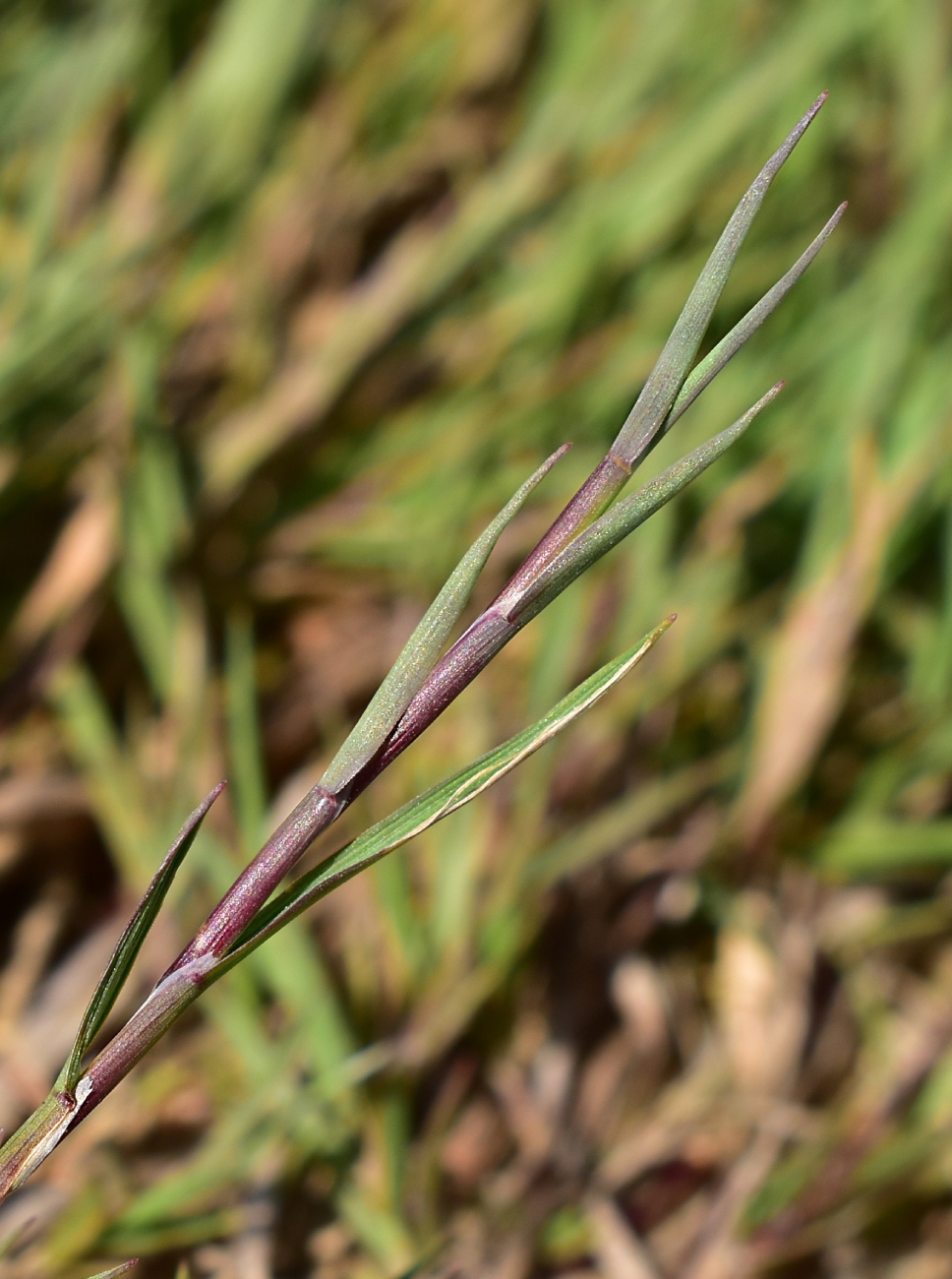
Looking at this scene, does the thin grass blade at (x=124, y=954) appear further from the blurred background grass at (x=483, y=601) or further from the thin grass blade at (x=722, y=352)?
the blurred background grass at (x=483, y=601)

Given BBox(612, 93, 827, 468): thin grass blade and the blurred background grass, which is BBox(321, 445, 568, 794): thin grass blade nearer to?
BBox(612, 93, 827, 468): thin grass blade

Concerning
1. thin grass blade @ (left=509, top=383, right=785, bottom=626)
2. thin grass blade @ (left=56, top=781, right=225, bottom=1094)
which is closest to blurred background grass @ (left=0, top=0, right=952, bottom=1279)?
A: thin grass blade @ (left=56, top=781, right=225, bottom=1094)

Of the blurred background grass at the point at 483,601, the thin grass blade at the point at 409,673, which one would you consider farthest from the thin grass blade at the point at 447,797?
the blurred background grass at the point at 483,601

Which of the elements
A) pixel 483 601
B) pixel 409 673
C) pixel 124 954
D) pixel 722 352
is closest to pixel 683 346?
pixel 722 352

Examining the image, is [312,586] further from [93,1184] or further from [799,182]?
[799,182]

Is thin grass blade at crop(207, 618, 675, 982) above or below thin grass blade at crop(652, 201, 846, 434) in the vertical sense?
below
